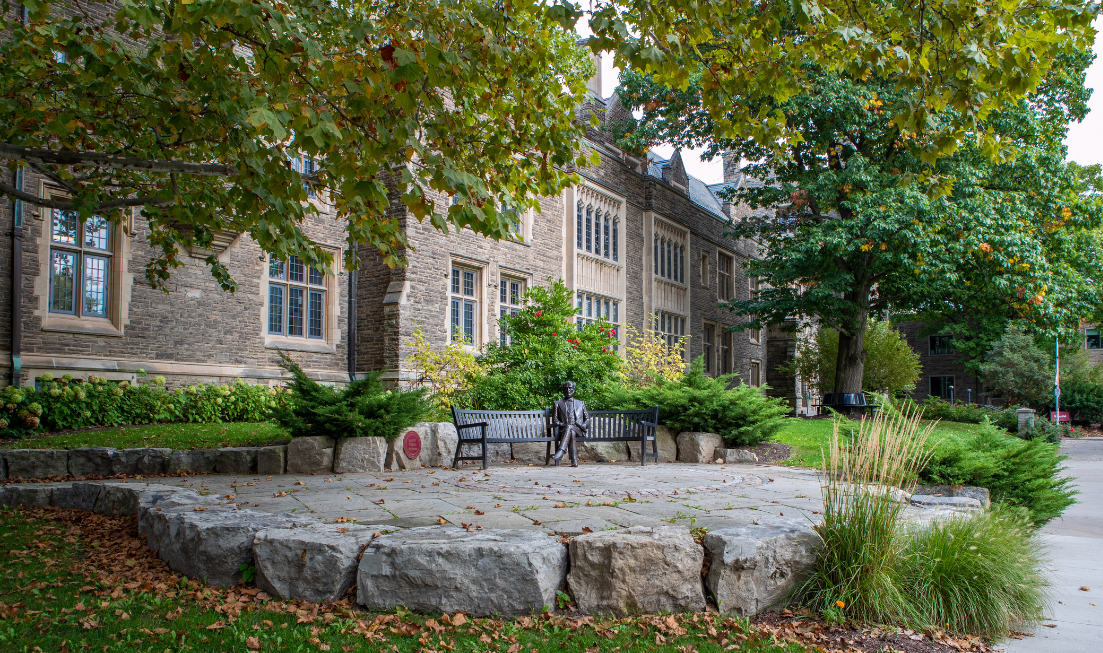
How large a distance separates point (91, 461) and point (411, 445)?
360 centimetres

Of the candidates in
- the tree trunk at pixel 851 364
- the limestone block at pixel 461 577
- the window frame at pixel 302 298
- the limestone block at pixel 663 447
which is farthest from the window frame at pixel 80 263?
the tree trunk at pixel 851 364

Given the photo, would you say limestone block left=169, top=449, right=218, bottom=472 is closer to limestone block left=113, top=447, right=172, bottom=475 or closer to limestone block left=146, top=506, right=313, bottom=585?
limestone block left=113, top=447, right=172, bottom=475

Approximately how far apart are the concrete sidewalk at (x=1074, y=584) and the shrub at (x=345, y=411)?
22.3ft

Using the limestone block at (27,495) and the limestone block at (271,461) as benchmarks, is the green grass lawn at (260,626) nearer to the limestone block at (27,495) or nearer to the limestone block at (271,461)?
the limestone block at (27,495)

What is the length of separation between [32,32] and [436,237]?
1009 centimetres

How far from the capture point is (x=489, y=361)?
42.4 ft

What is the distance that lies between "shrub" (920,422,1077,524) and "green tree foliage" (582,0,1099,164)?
3100 mm

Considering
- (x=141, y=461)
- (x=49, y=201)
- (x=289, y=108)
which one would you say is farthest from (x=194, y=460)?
(x=289, y=108)

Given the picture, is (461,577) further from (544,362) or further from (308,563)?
(544,362)

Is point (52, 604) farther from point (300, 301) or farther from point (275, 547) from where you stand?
point (300, 301)

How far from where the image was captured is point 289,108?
4.52 m

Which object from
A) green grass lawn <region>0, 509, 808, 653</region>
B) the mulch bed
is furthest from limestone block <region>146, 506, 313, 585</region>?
the mulch bed

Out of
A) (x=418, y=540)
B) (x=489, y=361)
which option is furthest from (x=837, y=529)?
(x=489, y=361)

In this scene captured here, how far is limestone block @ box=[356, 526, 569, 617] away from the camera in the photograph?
4.18 metres
